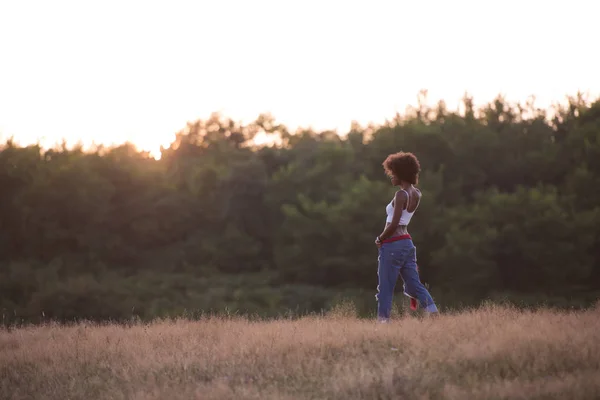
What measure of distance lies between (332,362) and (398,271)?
1.79m

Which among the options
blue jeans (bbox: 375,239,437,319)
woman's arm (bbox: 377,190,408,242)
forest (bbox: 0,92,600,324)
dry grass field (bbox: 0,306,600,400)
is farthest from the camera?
forest (bbox: 0,92,600,324)

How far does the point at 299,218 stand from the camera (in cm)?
3431

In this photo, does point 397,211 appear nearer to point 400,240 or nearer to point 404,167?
point 400,240

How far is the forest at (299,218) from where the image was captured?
29656mm

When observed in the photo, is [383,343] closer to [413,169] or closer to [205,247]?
[413,169]

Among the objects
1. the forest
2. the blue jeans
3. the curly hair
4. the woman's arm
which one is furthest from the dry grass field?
the forest

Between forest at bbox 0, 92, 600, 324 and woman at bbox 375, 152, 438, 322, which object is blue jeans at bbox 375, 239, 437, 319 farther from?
forest at bbox 0, 92, 600, 324

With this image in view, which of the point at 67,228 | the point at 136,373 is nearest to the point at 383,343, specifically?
the point at 136,373

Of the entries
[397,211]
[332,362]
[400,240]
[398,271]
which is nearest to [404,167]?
[397,211]

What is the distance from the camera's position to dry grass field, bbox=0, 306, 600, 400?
5.56 metres

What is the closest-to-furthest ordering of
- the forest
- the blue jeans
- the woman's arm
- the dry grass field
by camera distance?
the dry grass field
the woman's arm
the blue jeans
the forest

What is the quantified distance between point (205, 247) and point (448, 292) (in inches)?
513

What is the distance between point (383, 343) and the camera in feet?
23.2

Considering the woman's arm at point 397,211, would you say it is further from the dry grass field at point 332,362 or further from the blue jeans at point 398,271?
the dry grass field at point 332,362
